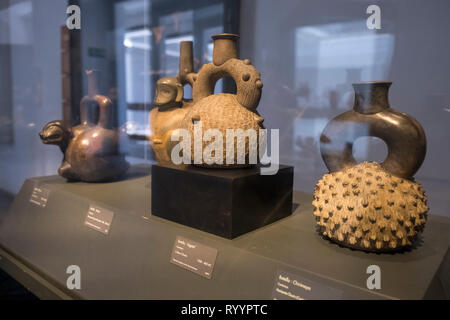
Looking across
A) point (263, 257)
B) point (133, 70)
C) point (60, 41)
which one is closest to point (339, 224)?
point (263, 257)

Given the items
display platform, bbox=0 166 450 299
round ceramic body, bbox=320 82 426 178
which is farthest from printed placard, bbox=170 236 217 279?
round ceramic body, bbox=320 82 426 178

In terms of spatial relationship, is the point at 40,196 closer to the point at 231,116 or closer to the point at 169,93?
the point at 169,93

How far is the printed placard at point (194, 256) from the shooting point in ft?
3.17

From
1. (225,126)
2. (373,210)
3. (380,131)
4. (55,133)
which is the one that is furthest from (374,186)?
(55,133)

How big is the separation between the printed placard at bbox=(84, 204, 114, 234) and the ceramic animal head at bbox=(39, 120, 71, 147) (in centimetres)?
49

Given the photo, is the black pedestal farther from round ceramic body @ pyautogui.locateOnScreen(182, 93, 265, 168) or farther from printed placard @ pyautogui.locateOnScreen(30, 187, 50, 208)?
printed placard @ pyautogui.locateOnScreen(30, 187, 50, 208)

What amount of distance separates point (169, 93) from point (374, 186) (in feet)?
3.07

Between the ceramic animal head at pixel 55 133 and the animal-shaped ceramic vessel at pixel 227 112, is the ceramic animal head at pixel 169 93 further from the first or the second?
the ceramic animal head at pixel 55 133

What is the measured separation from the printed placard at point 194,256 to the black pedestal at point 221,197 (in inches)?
3.1

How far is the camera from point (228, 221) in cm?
105

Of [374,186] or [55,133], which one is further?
[55,133]

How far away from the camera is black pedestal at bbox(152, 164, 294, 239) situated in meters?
1.05

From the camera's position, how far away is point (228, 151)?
43.2 inches

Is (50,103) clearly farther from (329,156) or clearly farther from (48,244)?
(329,156)
